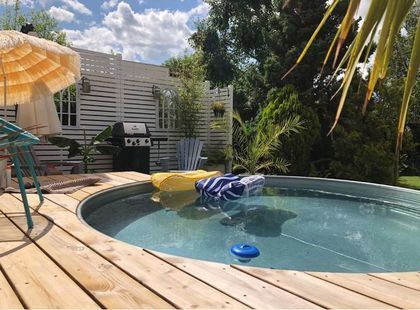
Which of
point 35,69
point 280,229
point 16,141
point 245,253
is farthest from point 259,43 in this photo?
point 16,141

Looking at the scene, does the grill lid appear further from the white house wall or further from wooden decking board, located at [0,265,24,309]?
wooden decking board, located at [0,265,24,309]

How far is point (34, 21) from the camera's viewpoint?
58.7ft

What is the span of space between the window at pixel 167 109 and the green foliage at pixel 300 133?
2.33 m

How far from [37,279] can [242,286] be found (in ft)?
3.22

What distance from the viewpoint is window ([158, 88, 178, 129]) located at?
981 cm

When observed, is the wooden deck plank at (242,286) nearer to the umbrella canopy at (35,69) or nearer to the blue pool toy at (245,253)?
the blue pool toy at (245,253)

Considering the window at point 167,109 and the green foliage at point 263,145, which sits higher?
the window at point 167,109

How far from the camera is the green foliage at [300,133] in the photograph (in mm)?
9266

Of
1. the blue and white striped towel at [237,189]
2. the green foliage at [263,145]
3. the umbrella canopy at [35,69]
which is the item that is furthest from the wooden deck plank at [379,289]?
the green foliage at [263,145]

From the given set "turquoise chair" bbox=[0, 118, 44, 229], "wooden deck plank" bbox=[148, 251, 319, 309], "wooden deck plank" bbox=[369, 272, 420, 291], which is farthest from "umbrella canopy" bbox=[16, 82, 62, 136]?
"wooden deck plank" bbox=[369, 272, 420, 291]

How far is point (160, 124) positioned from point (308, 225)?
6.28 m

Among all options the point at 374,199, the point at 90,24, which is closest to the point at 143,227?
the point at 374,199

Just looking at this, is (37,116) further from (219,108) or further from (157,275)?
(157,275)

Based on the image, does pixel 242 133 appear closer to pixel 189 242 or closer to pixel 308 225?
pixel 308 225
